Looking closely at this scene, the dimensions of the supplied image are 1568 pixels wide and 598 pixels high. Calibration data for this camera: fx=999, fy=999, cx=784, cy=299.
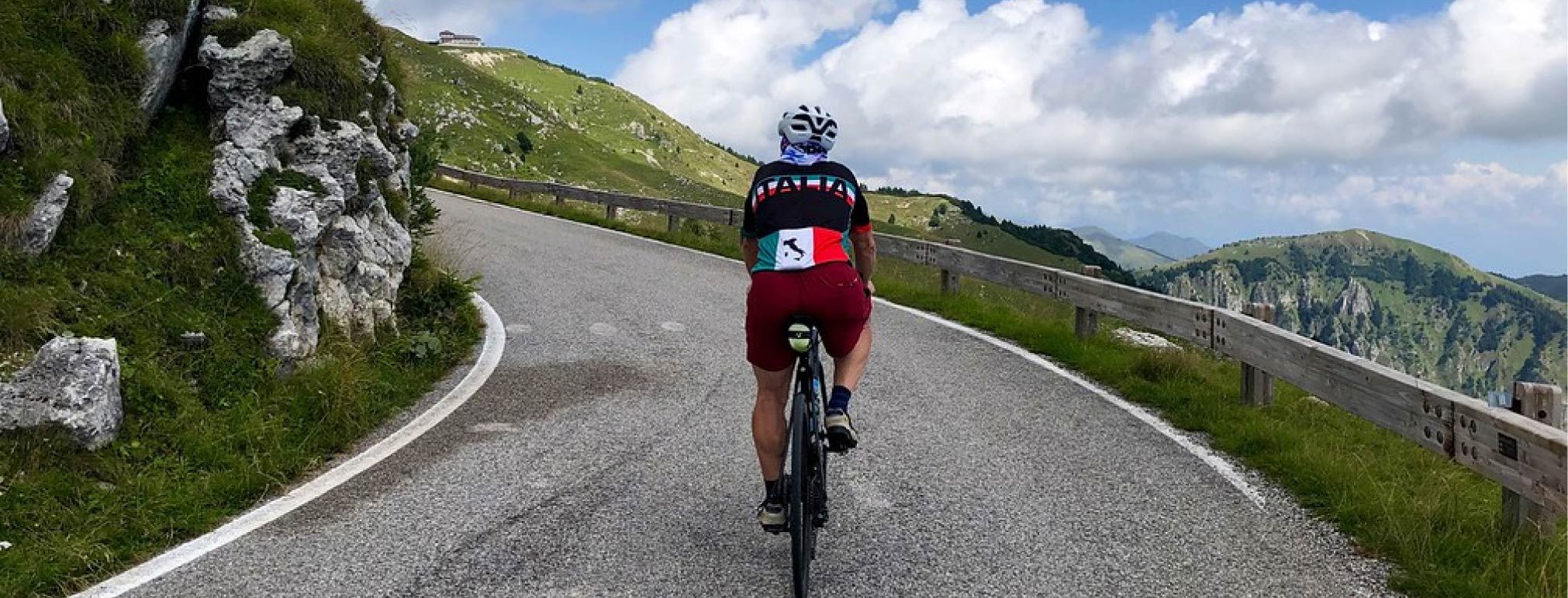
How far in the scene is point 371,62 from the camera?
425 inches

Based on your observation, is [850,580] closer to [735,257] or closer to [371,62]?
[371,62]

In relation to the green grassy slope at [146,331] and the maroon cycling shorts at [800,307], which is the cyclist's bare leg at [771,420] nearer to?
the maroon cycling shorts at [800,307]

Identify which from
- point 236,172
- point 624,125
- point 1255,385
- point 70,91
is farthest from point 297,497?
point 624,125

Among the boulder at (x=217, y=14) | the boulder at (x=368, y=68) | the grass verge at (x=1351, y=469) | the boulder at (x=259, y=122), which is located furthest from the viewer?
the boulder at (x=368, y=68)

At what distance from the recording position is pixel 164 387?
20.6ft

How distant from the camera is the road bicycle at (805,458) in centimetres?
412

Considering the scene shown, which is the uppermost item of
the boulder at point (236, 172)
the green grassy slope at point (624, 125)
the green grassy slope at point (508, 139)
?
the green grassy slope at point (624, 125)

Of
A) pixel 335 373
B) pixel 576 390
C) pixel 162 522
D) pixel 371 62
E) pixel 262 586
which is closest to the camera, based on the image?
pixel 262 586

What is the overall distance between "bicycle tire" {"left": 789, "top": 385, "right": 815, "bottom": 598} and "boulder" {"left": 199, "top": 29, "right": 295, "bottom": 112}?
6978mm

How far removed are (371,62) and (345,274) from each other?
119 inches

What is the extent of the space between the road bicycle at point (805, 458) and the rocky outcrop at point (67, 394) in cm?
407

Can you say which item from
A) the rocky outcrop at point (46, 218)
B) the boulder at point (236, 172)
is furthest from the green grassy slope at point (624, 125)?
the rocky outcrop at point (46, 218)

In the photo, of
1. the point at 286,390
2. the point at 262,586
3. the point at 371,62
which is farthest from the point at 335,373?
the point at 371,62

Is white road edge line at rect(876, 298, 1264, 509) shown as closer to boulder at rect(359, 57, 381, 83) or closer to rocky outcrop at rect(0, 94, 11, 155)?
boulder at rect(359, 57, 381, 83)
